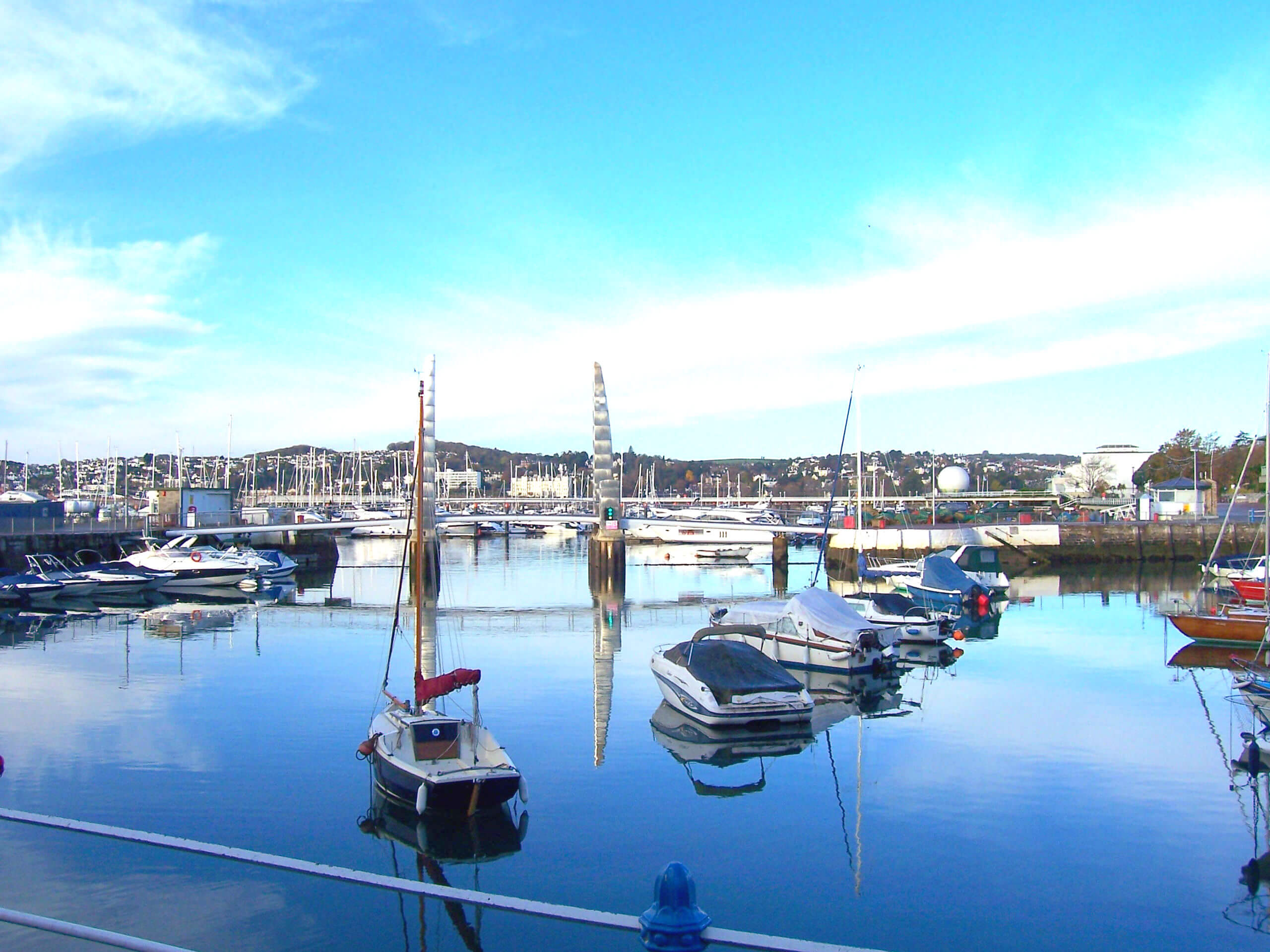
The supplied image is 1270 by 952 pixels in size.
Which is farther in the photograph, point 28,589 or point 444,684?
point 28,589

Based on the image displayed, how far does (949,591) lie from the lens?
125ft

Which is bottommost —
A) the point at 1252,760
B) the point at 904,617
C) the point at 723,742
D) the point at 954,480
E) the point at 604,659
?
the point at 604,659

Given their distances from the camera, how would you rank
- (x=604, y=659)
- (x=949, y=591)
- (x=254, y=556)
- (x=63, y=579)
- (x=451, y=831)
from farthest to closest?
1. (x=254, y=556)
2. (x=63, y=579)
3. (x=949, y=591)
4. (x=604, y=659)
5. (x=451, y=831)

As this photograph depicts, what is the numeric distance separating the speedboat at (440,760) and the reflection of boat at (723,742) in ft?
12.1

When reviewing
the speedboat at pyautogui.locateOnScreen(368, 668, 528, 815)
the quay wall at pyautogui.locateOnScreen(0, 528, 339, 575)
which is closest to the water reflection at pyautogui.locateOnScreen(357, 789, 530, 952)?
the speedboat at pyautogui.locateOnScreen(368, 668, 528, 815)

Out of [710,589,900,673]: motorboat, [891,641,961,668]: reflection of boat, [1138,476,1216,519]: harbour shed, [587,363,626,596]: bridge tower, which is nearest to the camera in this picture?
[710,589,900,673]: motorboat

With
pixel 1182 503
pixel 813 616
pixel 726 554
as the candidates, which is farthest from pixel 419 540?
pixel 1182 503

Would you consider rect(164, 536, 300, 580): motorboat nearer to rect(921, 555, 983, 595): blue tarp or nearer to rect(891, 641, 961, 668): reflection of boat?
rect(921, 555, 983, 595): blue tarp

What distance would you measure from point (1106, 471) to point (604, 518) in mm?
77878

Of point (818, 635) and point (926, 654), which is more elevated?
point (818, 635)

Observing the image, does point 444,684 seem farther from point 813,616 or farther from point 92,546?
point 92,546

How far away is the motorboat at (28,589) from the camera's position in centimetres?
4153

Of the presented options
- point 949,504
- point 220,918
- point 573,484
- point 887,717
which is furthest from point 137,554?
point 573,484

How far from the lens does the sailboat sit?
12.7 m
